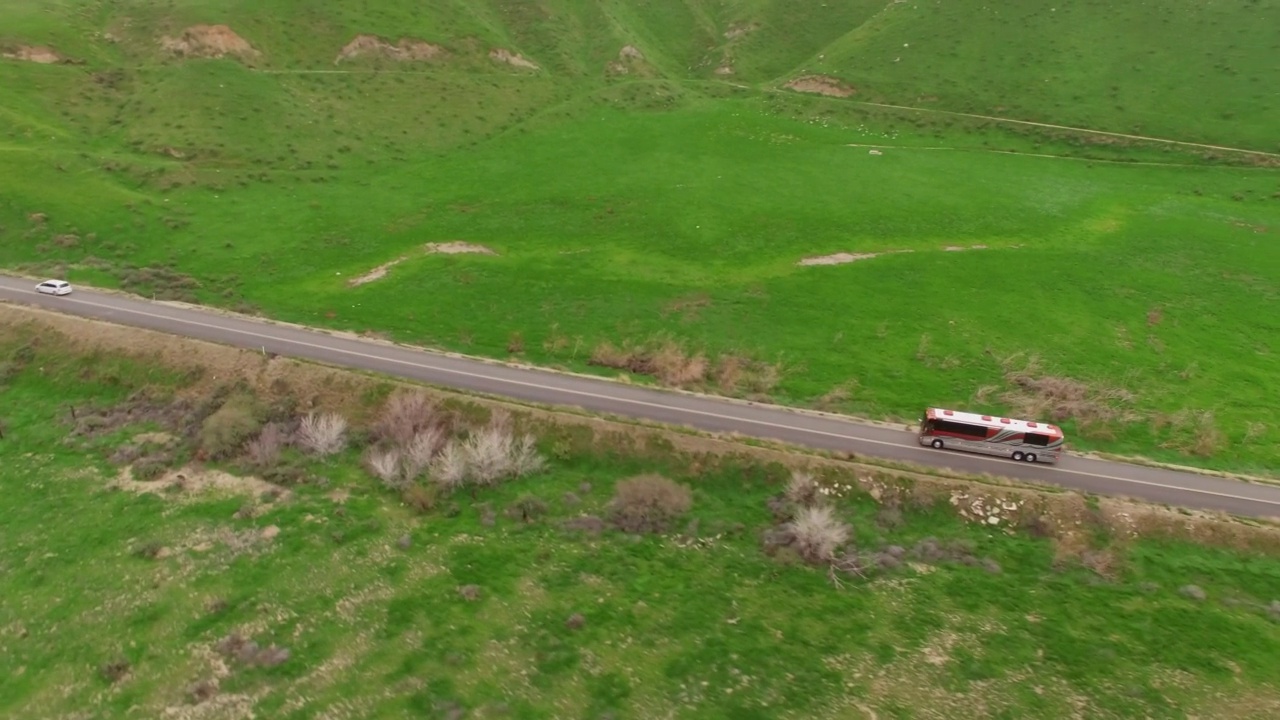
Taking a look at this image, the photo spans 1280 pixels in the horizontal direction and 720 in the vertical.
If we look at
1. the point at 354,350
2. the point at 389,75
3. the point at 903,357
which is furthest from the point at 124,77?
the point at 903,357

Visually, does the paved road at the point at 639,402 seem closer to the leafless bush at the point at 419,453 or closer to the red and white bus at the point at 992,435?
the red and white bus at the point at 992,435

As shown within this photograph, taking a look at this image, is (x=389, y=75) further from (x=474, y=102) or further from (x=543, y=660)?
(x=543, y=660)

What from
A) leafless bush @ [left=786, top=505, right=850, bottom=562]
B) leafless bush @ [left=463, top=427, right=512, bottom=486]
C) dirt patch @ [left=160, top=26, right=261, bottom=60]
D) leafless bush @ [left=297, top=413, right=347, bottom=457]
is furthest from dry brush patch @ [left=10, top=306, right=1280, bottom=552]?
dirt patch @ [left=160, top=26, right=261, bottom=60]

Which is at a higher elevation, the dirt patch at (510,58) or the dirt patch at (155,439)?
the dirt patch at (510,58)

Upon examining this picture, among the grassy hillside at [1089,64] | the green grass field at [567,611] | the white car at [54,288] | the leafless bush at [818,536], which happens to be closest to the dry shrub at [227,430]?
the green grass field at [567,611]

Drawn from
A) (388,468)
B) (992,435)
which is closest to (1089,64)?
(992,435)

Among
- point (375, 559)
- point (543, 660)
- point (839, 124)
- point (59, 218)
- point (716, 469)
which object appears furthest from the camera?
point (839, 124)
